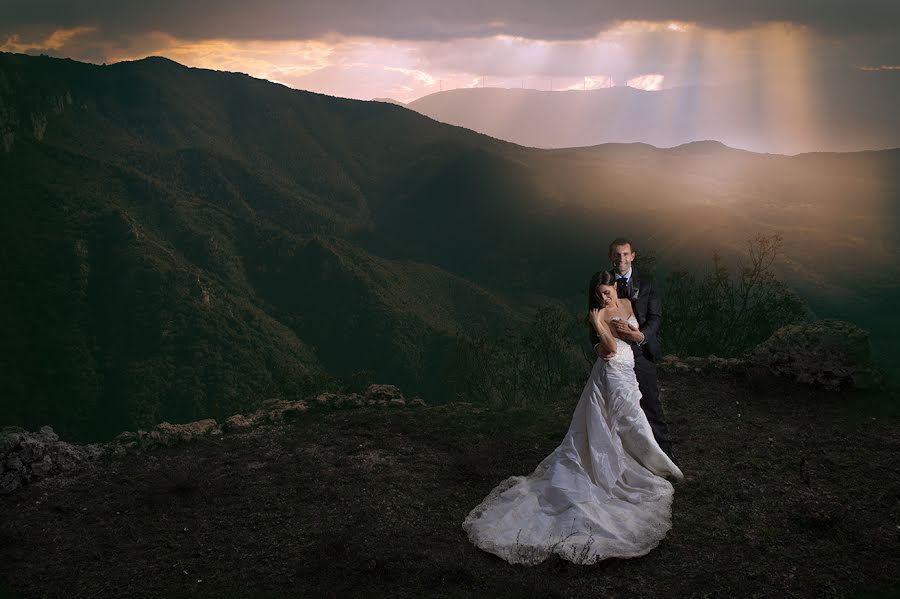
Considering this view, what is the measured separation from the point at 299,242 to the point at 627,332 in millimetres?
97561

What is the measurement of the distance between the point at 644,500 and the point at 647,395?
57.1 inches

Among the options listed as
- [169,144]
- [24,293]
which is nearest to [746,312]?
[24,293]

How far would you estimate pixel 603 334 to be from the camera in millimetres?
7395

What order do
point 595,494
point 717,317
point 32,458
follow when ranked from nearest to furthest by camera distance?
1. point 595,494
2. point 32,458
3. point 717,317

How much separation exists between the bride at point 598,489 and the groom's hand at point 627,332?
0.09 m

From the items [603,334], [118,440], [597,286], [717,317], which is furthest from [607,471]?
[717,317]

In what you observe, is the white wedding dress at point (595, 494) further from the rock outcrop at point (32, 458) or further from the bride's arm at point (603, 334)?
the rock outcrop at point (32, 458)

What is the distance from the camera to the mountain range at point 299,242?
64.8 metres

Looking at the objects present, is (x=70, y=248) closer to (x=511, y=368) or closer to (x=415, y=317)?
(x=415, y=317)

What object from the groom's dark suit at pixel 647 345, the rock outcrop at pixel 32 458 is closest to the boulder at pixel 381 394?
the rock outcrop at pixel 32 458

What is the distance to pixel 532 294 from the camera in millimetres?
99500

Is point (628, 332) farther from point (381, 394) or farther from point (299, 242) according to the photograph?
point (299, 242)

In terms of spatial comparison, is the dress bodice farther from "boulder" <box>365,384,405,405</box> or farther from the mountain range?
the mountain range

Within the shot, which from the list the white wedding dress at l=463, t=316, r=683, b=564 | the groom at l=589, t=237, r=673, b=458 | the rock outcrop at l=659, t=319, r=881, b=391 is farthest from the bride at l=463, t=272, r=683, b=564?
the rock outcrop at l=659, t=319, r=881, b=391
